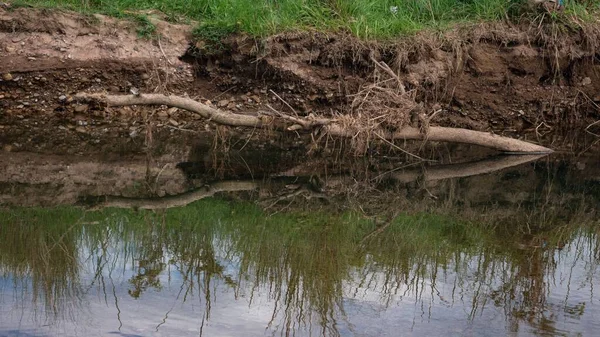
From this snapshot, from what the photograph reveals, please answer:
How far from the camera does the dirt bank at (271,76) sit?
10.1m

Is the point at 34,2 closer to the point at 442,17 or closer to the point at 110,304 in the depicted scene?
the point at 442,17

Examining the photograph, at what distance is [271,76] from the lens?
422 inches

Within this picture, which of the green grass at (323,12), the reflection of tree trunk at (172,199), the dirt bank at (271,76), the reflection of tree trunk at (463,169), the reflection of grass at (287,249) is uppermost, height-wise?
the green grass at (323,12)

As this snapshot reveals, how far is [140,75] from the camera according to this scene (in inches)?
416

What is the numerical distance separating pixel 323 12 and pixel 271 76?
1083mm

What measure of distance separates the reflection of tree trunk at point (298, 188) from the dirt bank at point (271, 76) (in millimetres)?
929

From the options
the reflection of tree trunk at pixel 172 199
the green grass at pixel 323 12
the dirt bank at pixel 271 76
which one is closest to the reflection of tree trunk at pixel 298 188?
the reflection of tree trunk at pixel 172 199

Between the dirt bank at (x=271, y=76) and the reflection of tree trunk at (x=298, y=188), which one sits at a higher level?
the dirt bank at (x=271, y=76)

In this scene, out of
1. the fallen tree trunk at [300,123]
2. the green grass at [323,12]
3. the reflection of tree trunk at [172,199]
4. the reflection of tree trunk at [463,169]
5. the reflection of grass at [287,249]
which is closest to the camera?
the reflection of grass at [287,249]

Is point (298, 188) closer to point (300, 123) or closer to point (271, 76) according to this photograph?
point (300, 123)

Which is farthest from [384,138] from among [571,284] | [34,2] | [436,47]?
[34,2]

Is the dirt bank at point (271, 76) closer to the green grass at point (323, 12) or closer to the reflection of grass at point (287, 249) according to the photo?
the green grass at point (323, 12)

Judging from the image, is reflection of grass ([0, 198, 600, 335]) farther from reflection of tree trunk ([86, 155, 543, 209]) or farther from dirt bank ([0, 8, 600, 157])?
dirt bank ([0, 8, 600, 157])

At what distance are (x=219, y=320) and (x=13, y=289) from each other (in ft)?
4.23
